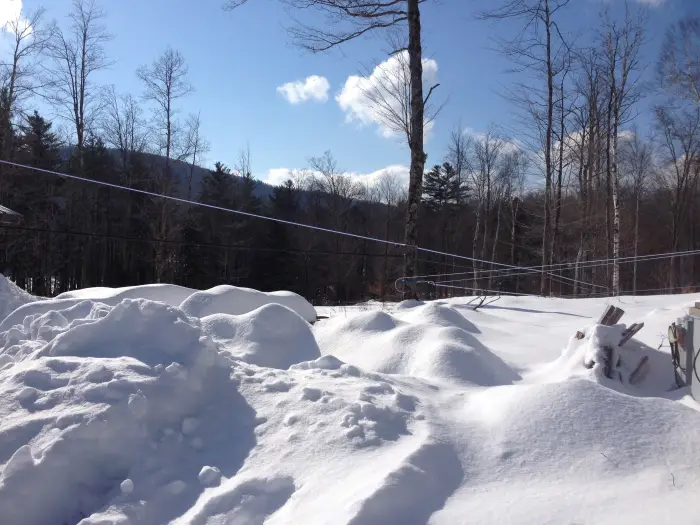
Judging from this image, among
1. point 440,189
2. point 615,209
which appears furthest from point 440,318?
point 440,189

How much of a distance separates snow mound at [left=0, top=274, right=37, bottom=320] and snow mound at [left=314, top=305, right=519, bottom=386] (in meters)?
3.72

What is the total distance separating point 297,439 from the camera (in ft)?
7.92

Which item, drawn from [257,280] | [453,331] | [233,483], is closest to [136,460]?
[233,483]

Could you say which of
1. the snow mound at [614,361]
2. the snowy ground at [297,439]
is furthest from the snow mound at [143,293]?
the snow mound at [614,361]

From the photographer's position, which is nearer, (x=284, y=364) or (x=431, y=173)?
(x=284, y=364)

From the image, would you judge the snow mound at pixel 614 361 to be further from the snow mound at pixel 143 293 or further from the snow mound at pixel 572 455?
the snow mound at pixel 143 293

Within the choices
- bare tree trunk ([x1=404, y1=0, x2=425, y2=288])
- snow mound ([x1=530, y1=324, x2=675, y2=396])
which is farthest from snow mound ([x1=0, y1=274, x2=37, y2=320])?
snow mound ([x1=530, y1=324, x2=675, y2=396])

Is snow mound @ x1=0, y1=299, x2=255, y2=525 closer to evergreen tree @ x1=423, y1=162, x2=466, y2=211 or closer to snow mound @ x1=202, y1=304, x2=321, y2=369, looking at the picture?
snow mound @ x1=202, y1=304, x2=321, y2=369

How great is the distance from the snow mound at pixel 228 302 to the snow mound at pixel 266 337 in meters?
0.82

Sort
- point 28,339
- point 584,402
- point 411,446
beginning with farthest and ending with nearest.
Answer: point 28,339 → point 584,402 → point 411,446

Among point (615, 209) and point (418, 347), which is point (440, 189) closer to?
point (615, 209)

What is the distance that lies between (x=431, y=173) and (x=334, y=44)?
34389 millimetres

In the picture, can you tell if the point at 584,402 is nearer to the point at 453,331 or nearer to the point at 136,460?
the point at 453,331

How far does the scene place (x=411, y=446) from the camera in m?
2.28
